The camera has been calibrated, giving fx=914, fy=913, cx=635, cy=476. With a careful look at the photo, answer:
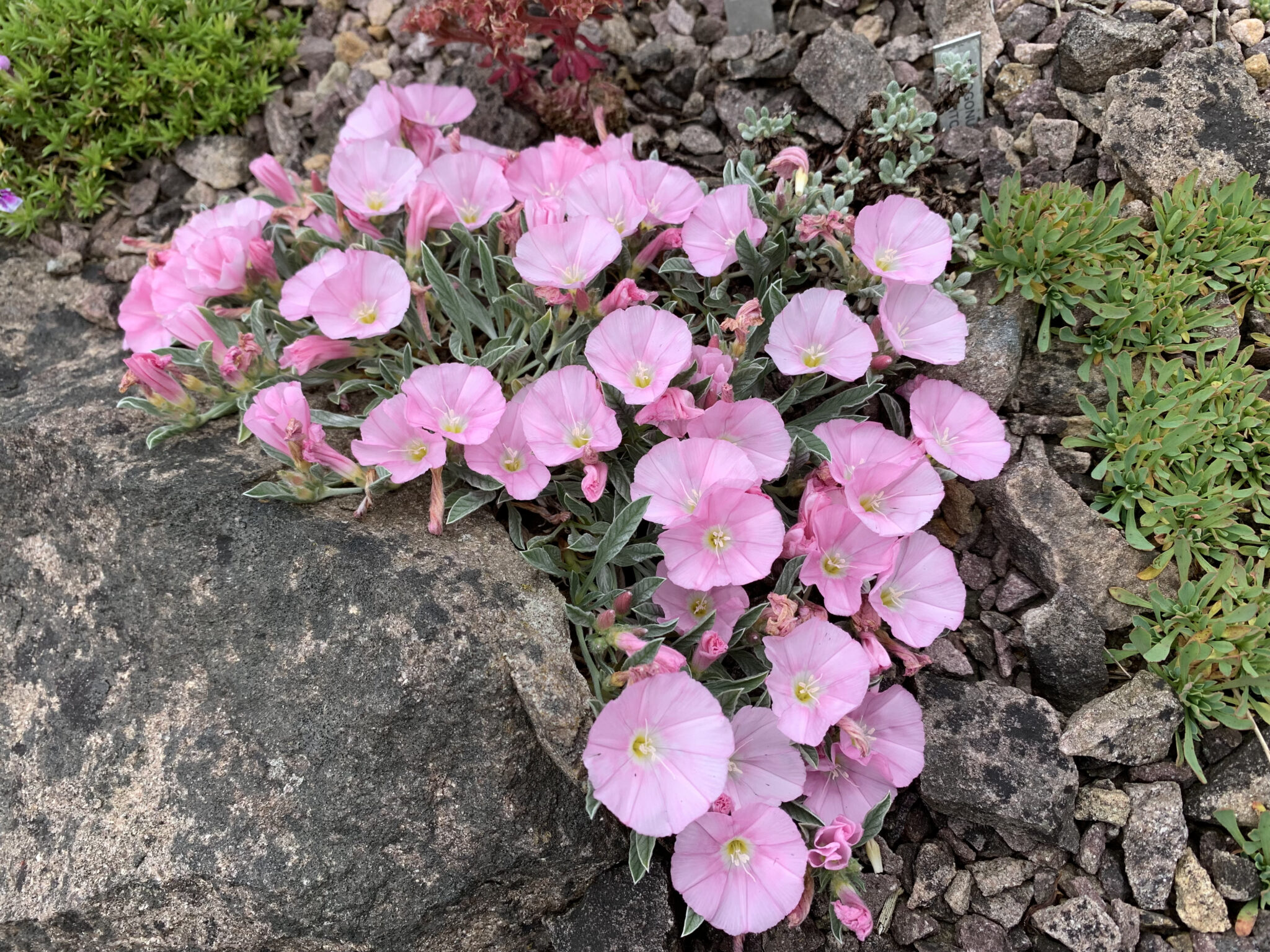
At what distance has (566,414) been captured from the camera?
2.18m

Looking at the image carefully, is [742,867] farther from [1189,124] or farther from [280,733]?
[1189,124]

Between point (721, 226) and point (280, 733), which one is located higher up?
A: point (721, 226)

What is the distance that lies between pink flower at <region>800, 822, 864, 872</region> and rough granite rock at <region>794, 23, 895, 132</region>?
2198 mm

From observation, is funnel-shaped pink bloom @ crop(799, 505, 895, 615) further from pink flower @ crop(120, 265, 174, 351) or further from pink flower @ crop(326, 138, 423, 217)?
pink flower @ crop(120, 265, 174, 351)

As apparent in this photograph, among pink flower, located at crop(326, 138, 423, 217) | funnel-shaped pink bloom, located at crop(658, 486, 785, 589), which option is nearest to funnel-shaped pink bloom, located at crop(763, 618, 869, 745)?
funnel-shaped pink bloom, located at crop(658, 486, 785, 589)

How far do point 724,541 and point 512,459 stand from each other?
0.58 meters

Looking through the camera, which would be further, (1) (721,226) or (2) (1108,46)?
(2) (1108,46)

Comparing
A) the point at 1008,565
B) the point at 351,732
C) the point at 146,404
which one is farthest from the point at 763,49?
the point at 351,732

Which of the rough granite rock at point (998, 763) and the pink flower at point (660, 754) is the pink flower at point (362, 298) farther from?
the rough granite rock at point (998, 763)

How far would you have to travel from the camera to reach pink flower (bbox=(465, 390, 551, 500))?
7.29ft

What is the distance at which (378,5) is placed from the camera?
374 centimetres

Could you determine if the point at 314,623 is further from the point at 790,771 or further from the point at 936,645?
the point at 936,645

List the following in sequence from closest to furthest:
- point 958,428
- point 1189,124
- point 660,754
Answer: point 660,754
point 958,428
point 1189,124

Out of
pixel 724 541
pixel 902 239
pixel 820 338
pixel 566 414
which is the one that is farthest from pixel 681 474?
pixel 902 239
